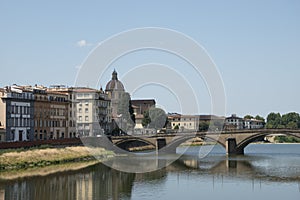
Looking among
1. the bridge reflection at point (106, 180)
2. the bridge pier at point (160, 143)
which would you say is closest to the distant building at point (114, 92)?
the bridge pier at point (160, 143)

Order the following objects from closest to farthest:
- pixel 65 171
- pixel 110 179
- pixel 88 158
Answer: pixel 110 179
pixel 65 171
pixel 88 158

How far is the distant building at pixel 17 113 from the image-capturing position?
8131 cm

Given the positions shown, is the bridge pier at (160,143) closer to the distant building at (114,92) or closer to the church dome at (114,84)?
the distant building at (114,92)

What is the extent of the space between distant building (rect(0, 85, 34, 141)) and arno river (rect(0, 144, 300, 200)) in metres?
20.2

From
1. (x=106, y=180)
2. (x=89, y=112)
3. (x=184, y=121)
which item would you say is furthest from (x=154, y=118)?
(x=106, y=180)

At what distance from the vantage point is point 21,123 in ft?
282

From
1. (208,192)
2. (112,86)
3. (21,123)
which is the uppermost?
(112,86)

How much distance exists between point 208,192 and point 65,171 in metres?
20.5

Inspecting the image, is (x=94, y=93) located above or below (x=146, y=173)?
above

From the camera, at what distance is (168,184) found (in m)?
53.1

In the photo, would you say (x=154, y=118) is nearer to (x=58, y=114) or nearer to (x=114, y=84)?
(x=114, y=84)

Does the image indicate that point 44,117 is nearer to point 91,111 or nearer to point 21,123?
point 21,123

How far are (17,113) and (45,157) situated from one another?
17.3 meters

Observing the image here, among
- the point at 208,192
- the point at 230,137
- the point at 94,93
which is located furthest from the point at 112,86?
the point at 208,192
